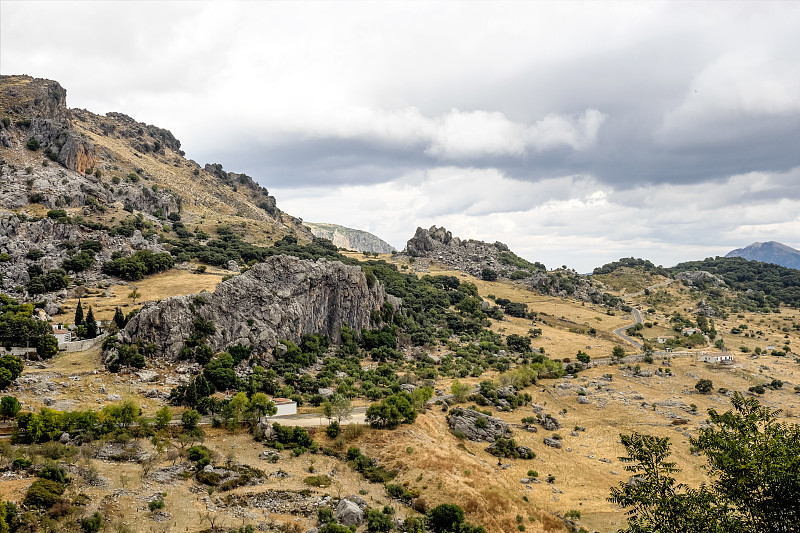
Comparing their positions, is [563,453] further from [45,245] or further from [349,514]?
[45,245]

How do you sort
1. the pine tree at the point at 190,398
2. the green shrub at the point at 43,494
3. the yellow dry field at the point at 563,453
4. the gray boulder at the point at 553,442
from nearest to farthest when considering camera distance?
the green shrub at the point at 43,494 → the yellow dry field at the point at 563,453 → the pine tree at the point at 190,398 → the gray boulder at the point at 553,442

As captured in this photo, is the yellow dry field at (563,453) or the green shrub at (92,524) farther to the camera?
the yellow dry field at (563,453)

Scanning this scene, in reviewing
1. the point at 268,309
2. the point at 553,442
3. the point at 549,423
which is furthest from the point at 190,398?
the point at 549,423

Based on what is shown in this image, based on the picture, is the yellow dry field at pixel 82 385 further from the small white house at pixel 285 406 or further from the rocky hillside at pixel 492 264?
the rocky hillside at pixel 492 264

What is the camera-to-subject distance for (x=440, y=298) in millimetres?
119375

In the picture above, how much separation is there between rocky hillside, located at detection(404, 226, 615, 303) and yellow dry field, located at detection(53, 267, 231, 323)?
95.7 metres

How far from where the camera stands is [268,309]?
66938mm

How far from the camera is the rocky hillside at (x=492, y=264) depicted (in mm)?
151000

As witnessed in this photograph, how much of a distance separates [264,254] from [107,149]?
3158 inches

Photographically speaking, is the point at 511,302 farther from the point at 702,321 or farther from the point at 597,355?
the point at 702,321

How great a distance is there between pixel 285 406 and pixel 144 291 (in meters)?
45.9

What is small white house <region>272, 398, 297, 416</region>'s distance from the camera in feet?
161

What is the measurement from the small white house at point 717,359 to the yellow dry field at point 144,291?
321 feet

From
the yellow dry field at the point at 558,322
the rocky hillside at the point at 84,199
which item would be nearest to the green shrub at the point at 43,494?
the rocky hillside at the point at 84,199
